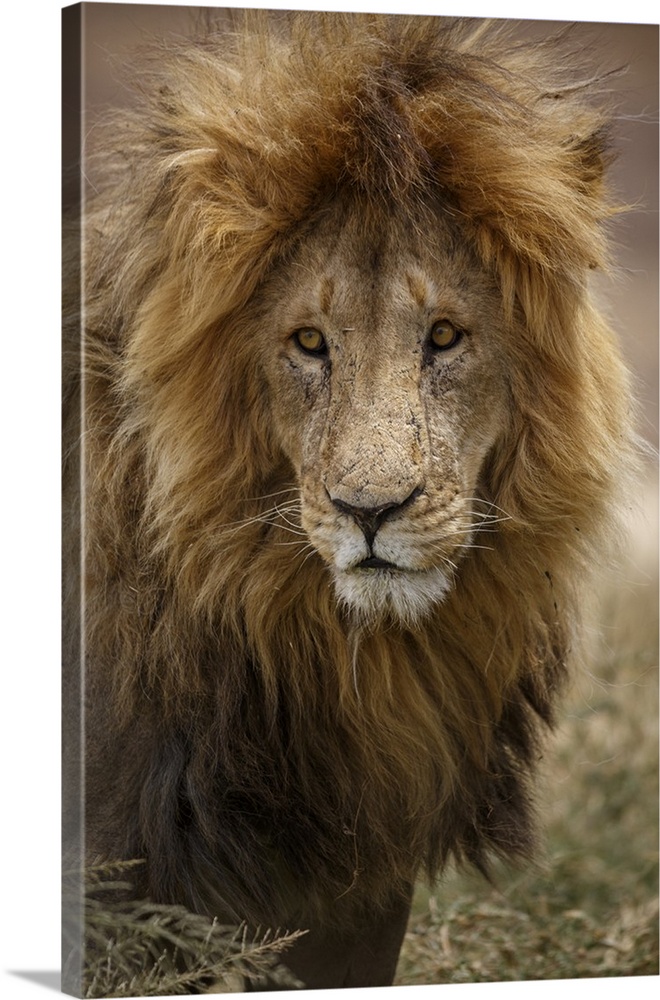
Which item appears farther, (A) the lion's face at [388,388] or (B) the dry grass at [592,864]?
(B) the dry grass at [592,864]

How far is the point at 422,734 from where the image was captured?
3.16m

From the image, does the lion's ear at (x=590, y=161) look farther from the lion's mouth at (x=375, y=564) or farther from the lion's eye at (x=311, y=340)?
the lion's mouth at (x=375, y=564)

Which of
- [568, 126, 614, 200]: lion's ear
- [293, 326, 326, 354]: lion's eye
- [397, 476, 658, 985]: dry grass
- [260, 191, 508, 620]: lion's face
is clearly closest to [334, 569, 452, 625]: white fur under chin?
[260, 191, 508, 620]: lion's face

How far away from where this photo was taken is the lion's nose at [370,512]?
268 centimetres

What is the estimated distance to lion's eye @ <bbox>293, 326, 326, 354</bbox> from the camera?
290 centimetres

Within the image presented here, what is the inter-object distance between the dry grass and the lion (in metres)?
0.47

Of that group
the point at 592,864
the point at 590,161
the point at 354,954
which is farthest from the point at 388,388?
the point at 592,864

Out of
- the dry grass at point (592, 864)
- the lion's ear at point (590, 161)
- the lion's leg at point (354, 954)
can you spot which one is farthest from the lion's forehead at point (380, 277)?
the lion's leg at point (354, 954)

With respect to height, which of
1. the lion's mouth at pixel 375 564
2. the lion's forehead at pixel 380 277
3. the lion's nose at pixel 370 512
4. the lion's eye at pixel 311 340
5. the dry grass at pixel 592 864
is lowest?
the dry grass at pixel 592 864

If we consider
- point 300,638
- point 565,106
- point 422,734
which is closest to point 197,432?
point 300,638

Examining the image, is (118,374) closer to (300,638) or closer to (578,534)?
(300,638)

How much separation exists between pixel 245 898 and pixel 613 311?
1419mm

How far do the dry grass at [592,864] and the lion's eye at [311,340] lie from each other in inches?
37.9

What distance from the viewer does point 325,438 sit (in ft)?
9.21
